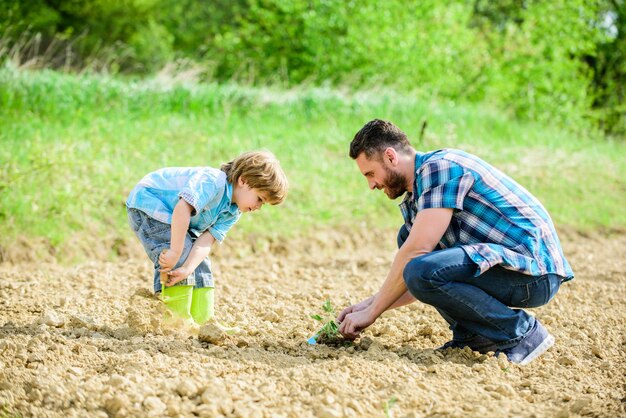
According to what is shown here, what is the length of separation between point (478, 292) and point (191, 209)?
155 centimetres

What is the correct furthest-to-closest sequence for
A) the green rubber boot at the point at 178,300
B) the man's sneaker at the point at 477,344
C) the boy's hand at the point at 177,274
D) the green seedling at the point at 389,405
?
the green rubber boot at the point at 178,300
the boy's hand at the point at 177,274
the man's sneaker at the point at 477,344
the green seedling at the point at 389,405

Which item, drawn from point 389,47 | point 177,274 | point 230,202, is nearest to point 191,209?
point 230,202

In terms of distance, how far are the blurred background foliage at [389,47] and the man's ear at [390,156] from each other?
9.77 m

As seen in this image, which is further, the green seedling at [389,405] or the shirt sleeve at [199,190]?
the shirt sleeve at [199,190]

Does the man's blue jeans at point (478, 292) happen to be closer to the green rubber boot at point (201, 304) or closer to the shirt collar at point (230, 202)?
the shirt collar at point (230, 202)

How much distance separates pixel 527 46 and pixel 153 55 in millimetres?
11125

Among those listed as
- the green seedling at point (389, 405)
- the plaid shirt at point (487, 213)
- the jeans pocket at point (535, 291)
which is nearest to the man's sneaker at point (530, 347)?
the jeans pocket at point (535, 291)

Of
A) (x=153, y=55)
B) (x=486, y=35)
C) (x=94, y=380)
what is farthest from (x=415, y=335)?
(x=153, y=55)

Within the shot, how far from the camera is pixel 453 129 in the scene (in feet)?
39.3

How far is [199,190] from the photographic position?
3.80 m

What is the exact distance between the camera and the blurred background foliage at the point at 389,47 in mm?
15984

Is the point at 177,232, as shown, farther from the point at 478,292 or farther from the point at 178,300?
the point at 478,292

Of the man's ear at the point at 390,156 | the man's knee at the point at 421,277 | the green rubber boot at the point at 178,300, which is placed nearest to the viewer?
the man's knee at the point at 421,277

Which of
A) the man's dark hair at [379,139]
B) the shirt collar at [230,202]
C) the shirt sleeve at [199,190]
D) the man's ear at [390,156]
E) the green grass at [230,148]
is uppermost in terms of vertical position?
the man's dark hair at [379,139]
